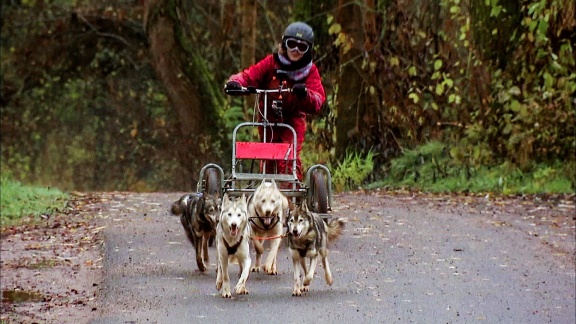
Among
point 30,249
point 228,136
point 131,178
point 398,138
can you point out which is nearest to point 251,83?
point 30,249

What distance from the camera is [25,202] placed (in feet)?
64.3

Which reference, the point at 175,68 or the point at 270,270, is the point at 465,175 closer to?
the point at 175,68

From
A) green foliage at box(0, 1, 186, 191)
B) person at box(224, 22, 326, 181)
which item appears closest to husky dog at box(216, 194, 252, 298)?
person at box(224, 22, 326, 181)

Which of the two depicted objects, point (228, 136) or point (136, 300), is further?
point (228, 136)

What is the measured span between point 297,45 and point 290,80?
15.7 inches

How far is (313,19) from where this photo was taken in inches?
999

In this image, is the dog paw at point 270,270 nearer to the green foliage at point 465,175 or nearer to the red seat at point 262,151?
the red seat at point 262,151

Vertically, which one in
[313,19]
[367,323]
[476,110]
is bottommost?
[367,323]

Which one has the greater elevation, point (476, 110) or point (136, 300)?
point (476, 110)

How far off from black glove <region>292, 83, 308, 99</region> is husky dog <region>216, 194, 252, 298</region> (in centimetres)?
206

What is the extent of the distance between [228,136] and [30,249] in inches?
558

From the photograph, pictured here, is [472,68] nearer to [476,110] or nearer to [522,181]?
[476,110]

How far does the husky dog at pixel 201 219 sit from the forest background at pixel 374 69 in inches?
322

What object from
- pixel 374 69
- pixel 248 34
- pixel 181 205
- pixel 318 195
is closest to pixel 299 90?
pixel 318 195
